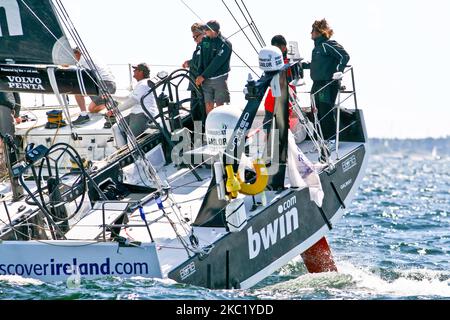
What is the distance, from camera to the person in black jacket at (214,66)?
→ 15430mm

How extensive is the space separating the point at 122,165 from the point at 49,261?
2.87m

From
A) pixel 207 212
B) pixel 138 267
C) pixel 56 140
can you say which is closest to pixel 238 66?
pixel 56 140

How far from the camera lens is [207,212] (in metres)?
13.2

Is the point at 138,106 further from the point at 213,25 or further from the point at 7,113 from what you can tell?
the point at 7,113

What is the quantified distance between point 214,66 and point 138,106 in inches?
44.0

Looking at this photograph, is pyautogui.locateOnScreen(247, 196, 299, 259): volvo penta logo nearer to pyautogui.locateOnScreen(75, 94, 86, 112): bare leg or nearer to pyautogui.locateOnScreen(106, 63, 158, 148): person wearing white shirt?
pyautogui.locateOnScreen(106, 63, 158, 148): person wearing white shirt

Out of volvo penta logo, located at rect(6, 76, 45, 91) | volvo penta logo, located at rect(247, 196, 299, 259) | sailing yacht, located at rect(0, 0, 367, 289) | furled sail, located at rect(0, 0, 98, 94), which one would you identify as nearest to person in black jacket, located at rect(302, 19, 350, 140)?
sailing yacht, located at rect(0, 0, 367, 289)

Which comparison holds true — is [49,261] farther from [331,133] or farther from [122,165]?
[331,133]

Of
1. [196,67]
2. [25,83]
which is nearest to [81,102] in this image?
[196,67]

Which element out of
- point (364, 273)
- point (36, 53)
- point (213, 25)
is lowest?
point (364, 273)

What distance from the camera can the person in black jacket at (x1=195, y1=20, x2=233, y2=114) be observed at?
1543 cm

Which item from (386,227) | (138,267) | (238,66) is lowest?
(386,227)

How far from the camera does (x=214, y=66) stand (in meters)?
15.4

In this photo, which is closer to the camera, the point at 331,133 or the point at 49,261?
the point at 49,261
